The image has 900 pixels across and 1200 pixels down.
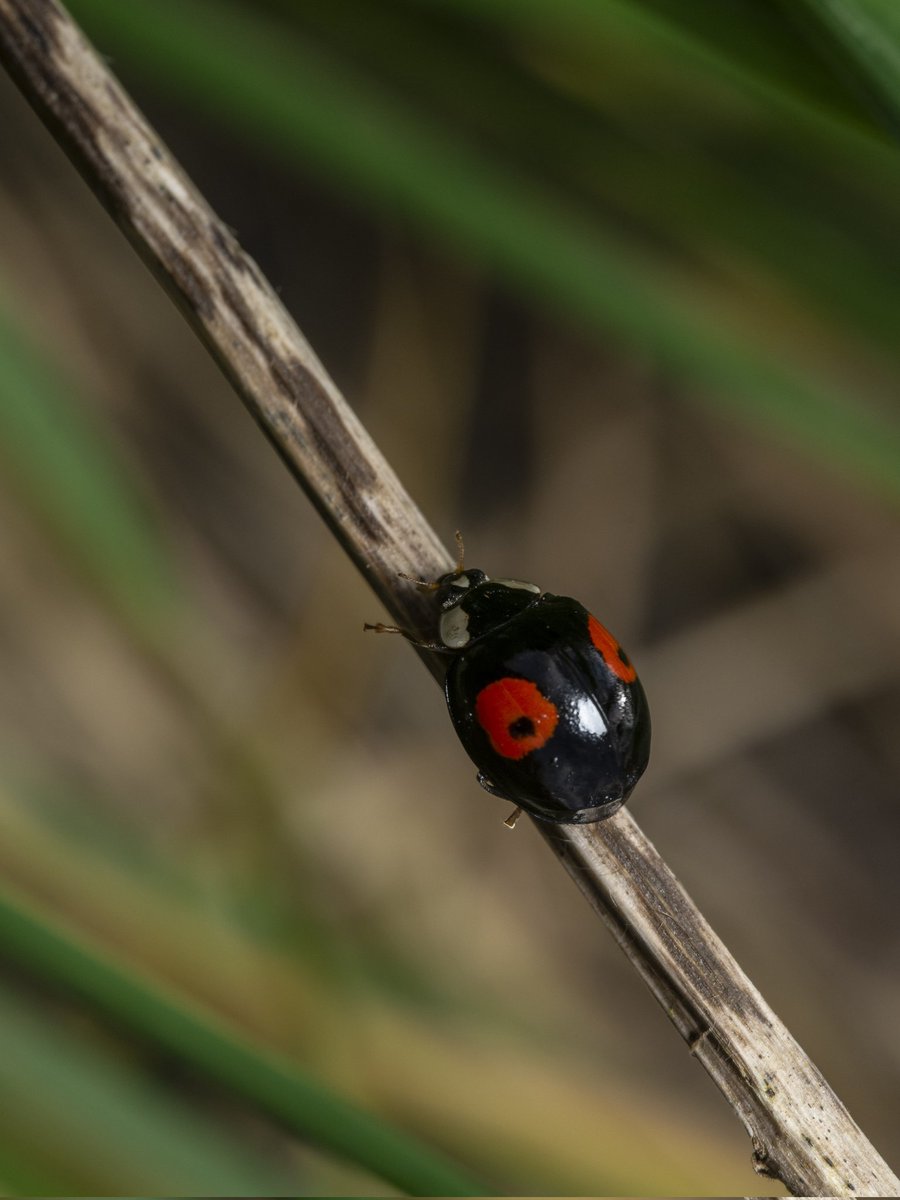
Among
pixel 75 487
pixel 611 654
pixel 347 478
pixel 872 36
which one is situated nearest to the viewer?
pixel 872 36

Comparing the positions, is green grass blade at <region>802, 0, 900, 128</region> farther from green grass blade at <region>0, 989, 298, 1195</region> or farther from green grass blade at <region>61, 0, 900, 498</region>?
green grass blade at <region>0, 989, 298, 1195</region>

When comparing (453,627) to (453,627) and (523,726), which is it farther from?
(523,726)

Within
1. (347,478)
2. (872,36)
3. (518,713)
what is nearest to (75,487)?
(347,478)

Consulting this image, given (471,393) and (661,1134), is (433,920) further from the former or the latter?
(471,393)

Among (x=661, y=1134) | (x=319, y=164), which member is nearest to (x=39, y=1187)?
(x=661, y=1134)

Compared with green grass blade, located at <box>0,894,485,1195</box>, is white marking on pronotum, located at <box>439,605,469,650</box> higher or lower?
higher

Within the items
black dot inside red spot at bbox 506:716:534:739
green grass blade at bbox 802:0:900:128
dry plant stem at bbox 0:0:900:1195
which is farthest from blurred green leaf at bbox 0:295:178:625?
green grass blade at bbox 802:0:900:128
